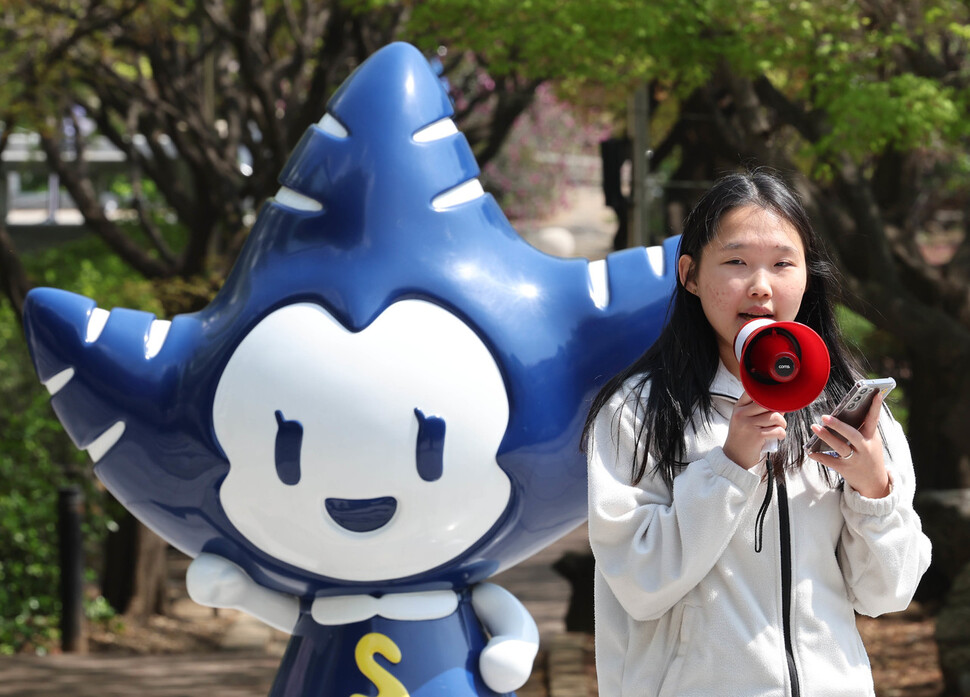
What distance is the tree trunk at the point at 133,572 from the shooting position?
7863 mm

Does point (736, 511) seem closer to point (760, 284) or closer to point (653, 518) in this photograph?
point (653, 518)

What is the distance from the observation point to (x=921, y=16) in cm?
582

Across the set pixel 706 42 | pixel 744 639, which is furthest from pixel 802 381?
pixel 706 42

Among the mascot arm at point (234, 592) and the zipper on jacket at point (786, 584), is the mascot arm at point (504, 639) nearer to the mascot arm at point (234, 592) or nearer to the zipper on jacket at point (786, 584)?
the mascot arm at point (234, 592)

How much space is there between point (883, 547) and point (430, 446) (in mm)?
1391

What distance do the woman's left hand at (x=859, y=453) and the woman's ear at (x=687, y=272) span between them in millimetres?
381

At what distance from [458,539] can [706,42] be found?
3640 mm

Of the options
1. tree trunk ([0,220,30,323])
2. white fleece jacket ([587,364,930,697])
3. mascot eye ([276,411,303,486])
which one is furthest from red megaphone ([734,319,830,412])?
tree trunk ([0,220,30,323])

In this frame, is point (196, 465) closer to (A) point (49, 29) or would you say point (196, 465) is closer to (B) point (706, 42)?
(B) point (706, 42)

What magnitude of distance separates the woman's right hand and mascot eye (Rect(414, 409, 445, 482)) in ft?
4.28

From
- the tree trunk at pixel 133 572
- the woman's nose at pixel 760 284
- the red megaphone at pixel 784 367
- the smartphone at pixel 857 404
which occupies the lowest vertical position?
the tree trunk at pixel 133 572

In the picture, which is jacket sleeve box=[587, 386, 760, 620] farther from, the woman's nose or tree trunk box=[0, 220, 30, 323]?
tree trunk box=[0, 220, 30, 323]

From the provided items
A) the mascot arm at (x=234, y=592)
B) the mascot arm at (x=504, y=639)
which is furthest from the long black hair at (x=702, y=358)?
the mascot arm at (x=234, y=592)

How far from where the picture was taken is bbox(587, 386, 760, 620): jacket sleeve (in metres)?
1.92
